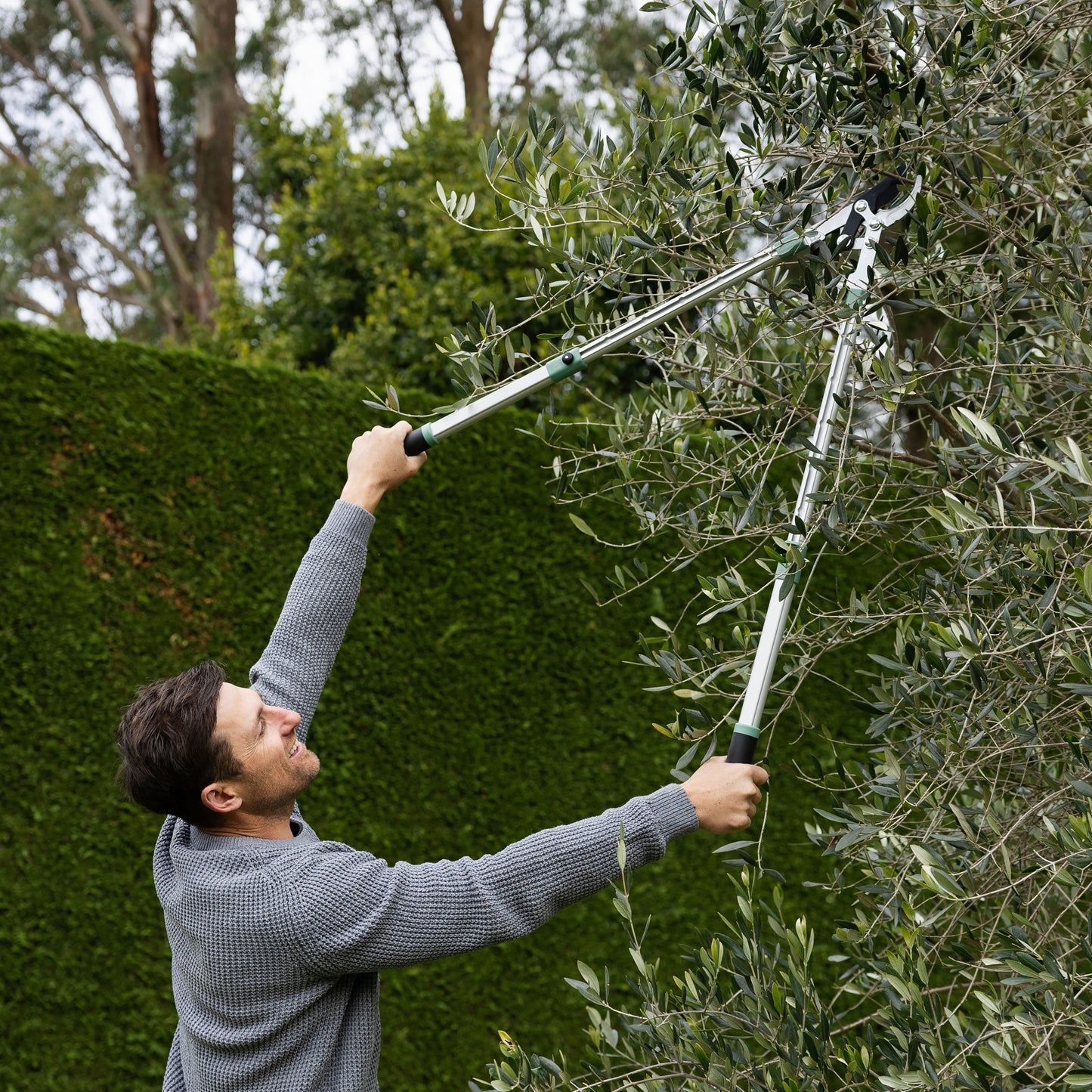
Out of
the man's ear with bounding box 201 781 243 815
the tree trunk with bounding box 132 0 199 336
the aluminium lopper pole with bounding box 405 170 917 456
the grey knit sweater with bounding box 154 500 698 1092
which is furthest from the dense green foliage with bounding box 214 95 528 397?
the tree trunk with bounding box 132 0 199 336

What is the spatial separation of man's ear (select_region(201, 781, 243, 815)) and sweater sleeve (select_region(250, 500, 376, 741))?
34 cm

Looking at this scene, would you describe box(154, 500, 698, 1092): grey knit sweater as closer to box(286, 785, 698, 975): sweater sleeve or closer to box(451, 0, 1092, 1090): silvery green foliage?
box(286, 785, 698, 975): sweater sleeve

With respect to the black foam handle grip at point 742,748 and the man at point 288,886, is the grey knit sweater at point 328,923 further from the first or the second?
the black foam handle grip at point 742,748

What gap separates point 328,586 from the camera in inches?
88.9

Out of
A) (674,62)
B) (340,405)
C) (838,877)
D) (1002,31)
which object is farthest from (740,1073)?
(340,405)

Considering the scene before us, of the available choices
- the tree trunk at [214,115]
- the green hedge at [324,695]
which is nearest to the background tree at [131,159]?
the tree trunk at [214,115]

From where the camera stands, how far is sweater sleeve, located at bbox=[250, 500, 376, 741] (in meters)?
2.22

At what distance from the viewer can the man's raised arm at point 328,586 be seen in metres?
2.21

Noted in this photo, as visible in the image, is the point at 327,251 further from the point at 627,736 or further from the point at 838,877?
the point at 838,877

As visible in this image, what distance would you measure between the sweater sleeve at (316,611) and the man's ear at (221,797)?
34 centimetres

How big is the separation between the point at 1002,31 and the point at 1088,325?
0.64 meters

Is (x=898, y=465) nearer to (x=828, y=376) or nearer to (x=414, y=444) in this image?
(x=828, y=376)

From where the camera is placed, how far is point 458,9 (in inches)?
463

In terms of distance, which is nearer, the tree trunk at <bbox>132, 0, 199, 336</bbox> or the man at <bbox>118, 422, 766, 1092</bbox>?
the man at <bbox>118, 422, 766, 1092</bbox>
